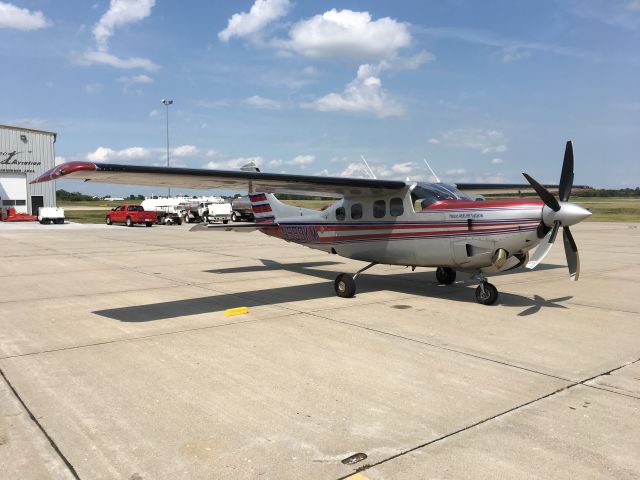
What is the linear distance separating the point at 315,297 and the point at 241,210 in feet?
121

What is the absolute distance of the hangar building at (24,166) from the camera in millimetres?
48375

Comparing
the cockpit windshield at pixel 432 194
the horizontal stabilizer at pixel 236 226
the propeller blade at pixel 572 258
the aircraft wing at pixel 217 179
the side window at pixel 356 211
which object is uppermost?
the aircraft wing at pixel 217 179

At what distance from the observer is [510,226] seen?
8.25 m

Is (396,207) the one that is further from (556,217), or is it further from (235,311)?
(235,311)

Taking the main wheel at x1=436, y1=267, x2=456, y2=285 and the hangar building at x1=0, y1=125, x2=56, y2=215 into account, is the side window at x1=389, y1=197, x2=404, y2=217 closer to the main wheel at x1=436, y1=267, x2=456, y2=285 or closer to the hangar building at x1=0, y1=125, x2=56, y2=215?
the main wheel at x1=436, y1=267, x2=456, y2=285

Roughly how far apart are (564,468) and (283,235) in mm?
10126

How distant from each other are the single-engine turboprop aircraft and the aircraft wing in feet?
0.06

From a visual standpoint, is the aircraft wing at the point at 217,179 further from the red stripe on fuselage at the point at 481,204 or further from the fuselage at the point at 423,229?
the red stripe on fuselage at the point at 481,204

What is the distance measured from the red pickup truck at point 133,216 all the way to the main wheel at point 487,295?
3424 centimetres

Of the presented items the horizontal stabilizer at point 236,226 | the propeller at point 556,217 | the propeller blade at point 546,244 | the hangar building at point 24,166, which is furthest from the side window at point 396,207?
the hangar building at point 24,166

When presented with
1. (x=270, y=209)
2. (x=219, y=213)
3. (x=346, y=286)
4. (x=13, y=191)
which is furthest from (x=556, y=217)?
(x=13, y=191)

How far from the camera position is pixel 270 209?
542 inches

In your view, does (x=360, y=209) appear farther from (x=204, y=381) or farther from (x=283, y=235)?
(x=204, y=381)

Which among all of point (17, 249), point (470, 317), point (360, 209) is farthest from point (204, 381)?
point (17, 249)
